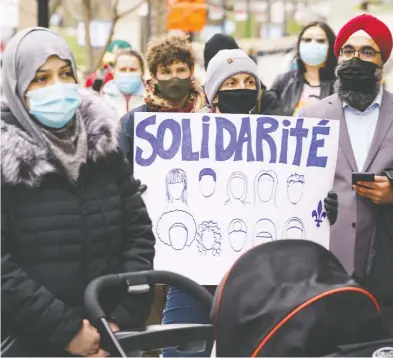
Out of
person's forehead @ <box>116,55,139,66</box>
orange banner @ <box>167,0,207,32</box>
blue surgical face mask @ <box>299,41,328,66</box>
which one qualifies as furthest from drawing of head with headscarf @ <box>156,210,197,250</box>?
orange banner @ <box>167,0,207,32</box>

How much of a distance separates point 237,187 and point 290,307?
1971mm

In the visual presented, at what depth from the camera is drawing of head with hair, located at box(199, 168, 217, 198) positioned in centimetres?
535

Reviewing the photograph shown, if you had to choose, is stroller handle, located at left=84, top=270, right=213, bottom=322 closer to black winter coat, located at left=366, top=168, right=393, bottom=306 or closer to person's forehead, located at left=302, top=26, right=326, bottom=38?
black winter coat, located at left=366, top=168, right=393, bottom=306

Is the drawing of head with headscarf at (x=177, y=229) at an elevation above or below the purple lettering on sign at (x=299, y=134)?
below

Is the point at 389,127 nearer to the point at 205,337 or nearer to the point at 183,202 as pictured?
the point at 183,202

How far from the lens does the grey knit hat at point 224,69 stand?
575 cm

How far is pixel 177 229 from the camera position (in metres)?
5.35

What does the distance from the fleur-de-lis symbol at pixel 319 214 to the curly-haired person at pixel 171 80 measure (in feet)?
3.45

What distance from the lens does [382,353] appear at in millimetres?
3494

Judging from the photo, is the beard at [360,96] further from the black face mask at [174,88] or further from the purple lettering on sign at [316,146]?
the black face mask at [174,88]

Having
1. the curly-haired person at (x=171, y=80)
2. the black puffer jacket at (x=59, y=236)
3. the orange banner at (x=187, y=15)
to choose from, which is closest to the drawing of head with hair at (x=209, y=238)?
the curly-haired person at (x=171, y=80)

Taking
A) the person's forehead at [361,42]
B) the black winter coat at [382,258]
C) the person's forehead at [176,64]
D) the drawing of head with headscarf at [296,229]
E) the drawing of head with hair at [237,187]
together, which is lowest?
the black winter coat at [382,258]

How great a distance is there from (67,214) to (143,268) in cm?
40

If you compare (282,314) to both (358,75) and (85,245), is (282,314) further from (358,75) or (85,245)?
(358,75)
